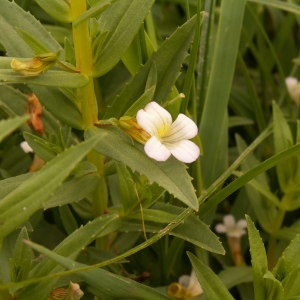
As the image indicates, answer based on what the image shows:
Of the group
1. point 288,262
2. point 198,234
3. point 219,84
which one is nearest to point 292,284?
point 288,262

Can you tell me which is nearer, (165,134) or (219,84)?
(165,134)

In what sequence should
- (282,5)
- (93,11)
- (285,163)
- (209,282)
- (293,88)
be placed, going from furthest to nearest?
(293,88), (282,5), (285,163), (209,282), (93,11)

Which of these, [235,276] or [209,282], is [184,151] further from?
[235,276]

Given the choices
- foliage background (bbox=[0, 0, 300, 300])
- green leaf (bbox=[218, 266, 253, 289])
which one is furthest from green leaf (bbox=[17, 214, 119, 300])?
green leaf (bbox=[218, 266, 253, 289])

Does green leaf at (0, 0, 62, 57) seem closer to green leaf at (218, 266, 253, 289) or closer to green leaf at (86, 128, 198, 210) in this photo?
green leaf at (86, 128, 198, 210)

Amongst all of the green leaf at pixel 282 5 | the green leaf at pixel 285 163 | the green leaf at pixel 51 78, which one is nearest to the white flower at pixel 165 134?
the green leaf at pixel 51 78

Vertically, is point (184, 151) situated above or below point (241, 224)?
above

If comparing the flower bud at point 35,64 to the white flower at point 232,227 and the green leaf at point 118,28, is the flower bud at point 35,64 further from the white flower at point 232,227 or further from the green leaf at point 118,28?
the white flower at point 232,227
